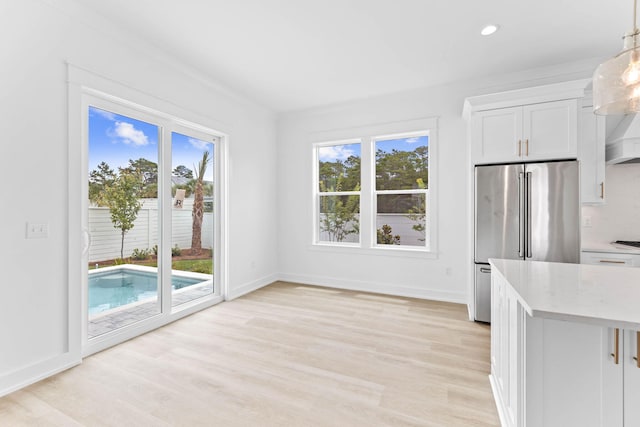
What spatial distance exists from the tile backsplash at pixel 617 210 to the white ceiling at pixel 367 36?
1.38 meters

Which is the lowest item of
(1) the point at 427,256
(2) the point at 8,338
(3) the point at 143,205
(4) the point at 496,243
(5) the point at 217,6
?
(2) the point at 8,338

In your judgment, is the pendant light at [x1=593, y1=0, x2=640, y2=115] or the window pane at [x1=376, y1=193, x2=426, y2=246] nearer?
the pendant light at [x1=593, y1=0, x2=640, y2=115]

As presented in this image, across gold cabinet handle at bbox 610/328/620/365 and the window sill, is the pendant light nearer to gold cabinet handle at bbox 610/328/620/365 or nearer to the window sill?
gold cabinet handle at bbox 610/328/620/365

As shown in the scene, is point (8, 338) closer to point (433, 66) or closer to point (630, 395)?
point (630, 395)

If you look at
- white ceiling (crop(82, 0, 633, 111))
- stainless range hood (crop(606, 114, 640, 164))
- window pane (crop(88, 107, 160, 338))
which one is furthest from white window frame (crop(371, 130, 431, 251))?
window pane (crop(88, 107, 160, 338))

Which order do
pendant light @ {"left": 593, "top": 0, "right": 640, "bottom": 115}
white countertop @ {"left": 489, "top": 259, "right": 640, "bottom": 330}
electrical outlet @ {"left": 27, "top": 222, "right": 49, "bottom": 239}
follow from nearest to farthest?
1. white countertop @ {"left": 489, "top": 259, "right": 640, "bottom": 330}
2. pendant light @ {"left": 593, "top": 0, "right": 640, "bottom": 115}
3. electrical outlet @ {"left": 27, "top": 222, "right": 49, "bottom": 239}

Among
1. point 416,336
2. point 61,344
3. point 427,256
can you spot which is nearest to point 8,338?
point 61,344

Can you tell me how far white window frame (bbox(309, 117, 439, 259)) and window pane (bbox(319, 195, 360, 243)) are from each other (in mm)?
99

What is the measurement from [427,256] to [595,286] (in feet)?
8.64

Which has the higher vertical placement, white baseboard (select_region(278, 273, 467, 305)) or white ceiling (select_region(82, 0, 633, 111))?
white ceiling (select_region(82, 0, 633, 111))

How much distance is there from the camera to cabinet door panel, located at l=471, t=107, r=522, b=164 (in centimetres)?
322

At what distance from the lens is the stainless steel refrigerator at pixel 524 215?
3016mm

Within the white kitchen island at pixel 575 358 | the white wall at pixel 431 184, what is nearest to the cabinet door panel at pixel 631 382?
the white kitchen island at pixel 575 358

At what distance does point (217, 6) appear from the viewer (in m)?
2.40
